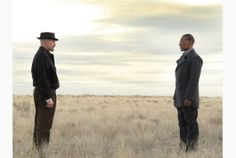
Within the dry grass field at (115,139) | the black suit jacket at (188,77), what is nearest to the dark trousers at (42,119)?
the dry grass field at (115,139)

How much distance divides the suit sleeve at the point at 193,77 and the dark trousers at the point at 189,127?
0.27m

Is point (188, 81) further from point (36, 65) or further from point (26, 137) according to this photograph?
point (26, 137)

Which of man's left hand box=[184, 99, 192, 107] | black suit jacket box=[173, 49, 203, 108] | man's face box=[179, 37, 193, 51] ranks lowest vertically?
man's left hand box=[184, 99, 192, 107]

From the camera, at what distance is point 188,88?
8086 millimetres

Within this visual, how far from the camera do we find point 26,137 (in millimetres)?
10078

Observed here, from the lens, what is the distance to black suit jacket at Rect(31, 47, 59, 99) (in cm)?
787

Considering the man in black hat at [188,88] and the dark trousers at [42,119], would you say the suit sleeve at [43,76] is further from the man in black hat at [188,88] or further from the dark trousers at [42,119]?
the man in black hat at [188,88]

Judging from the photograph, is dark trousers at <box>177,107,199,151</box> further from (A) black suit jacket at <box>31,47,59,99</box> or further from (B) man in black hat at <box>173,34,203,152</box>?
(A) black suit jacket at <box>31,47,59,99</box>

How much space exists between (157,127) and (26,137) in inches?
122

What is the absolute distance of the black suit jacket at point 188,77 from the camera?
8.09 m

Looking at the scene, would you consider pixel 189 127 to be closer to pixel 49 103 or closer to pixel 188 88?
pixel 188 88

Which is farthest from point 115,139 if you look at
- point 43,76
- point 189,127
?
point 43,76

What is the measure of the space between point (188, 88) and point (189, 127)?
2.17 feet

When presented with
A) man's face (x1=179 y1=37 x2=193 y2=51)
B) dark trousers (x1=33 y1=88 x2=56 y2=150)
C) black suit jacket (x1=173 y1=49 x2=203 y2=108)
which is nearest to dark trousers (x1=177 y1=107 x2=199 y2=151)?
black suit jacket (x1=173 y1=49 x2=203 y2=108)
